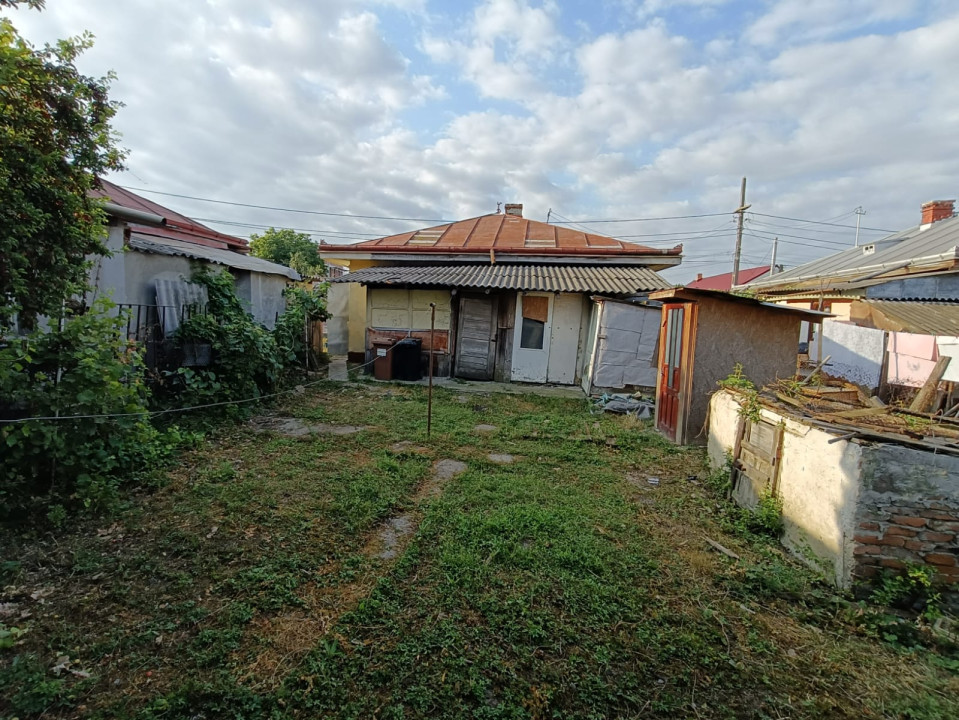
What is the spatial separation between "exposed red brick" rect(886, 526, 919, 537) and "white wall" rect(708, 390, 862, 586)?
8.7 inches

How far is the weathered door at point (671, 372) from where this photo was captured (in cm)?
648

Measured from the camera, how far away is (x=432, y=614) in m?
2.69

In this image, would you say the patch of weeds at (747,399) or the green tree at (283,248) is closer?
the patch of weeds at (747,399)

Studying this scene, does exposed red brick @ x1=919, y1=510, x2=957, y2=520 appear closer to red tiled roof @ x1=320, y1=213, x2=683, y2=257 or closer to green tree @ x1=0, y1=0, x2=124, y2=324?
green tree @ x1=0, y1=0, x2=124, y2=324

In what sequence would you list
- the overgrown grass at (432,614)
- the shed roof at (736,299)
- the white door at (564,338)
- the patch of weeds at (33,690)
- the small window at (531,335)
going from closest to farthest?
1. the patch of weeds at (33,690)
2. the overgrown grass at (432,614)
3. the shed roof at (736,299)
4. the white door at (564,338)
5. the small window at (531,335)

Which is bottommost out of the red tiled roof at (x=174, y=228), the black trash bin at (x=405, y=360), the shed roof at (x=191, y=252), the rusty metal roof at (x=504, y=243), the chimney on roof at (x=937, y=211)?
the black trash bin at (x=405, y=360)

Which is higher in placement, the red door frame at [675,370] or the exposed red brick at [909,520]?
the red door frame at [675,370]

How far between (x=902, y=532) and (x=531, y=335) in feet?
27.1

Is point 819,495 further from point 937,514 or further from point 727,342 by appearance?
point 727,342

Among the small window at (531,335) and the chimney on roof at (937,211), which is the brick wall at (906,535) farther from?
the chimney on roof at (937,211)

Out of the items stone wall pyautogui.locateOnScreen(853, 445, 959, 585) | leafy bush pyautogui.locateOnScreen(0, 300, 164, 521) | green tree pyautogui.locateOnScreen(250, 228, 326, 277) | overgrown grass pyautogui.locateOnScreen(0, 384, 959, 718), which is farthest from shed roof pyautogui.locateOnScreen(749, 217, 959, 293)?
green tree pyautogui.locateOnScreen(250, 228, 326, 277)

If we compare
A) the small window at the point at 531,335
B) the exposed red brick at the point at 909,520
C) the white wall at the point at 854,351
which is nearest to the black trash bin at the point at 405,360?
the small window at the point at 531,335

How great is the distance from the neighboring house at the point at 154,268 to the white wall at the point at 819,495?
6.10 meters

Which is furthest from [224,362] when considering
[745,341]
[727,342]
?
[745,341]
